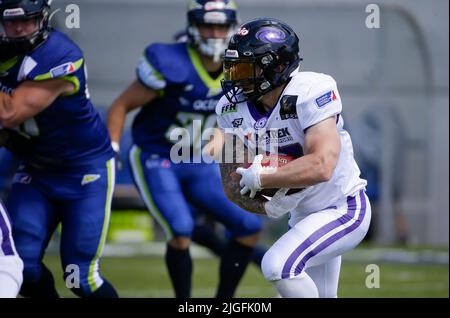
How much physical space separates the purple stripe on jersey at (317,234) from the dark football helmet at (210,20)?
2.00 meters

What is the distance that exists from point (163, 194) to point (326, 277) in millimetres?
1740

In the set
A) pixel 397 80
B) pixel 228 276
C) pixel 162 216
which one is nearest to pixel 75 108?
pixel 162 216

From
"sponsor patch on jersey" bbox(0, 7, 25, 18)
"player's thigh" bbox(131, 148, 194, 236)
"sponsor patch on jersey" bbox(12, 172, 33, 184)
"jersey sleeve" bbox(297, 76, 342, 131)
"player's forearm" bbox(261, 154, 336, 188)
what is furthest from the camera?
"player's thigh" bbox(131, 148, 194, 236)

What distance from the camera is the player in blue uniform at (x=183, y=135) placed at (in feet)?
20.0

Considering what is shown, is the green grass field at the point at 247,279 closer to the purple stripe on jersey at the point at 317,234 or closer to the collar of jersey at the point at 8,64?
the collar of jersey at the point at 8,64

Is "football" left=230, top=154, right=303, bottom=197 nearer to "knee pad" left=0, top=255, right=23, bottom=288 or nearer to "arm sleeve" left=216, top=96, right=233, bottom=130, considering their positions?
"arm sleeve" left=216, top=96, right=233, bottom=130

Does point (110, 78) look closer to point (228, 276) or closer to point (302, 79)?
point (228, 276)

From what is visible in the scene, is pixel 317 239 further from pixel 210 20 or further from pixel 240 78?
pixel 210 20

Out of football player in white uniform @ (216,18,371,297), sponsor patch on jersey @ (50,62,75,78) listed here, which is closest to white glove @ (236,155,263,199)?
football player in white uniform @ (216,18,371,297)

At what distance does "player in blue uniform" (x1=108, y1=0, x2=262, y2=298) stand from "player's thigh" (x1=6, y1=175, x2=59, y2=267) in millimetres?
964

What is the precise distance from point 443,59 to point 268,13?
1966 millimetres

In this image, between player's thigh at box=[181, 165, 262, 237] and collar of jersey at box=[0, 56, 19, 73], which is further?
player's thigh at box=[181, 165, 262, 237]

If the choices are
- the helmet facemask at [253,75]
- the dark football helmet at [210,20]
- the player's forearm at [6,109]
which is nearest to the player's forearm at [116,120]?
the dark football helmet at [210,20]

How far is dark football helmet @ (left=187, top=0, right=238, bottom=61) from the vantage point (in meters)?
Result: 6.22
